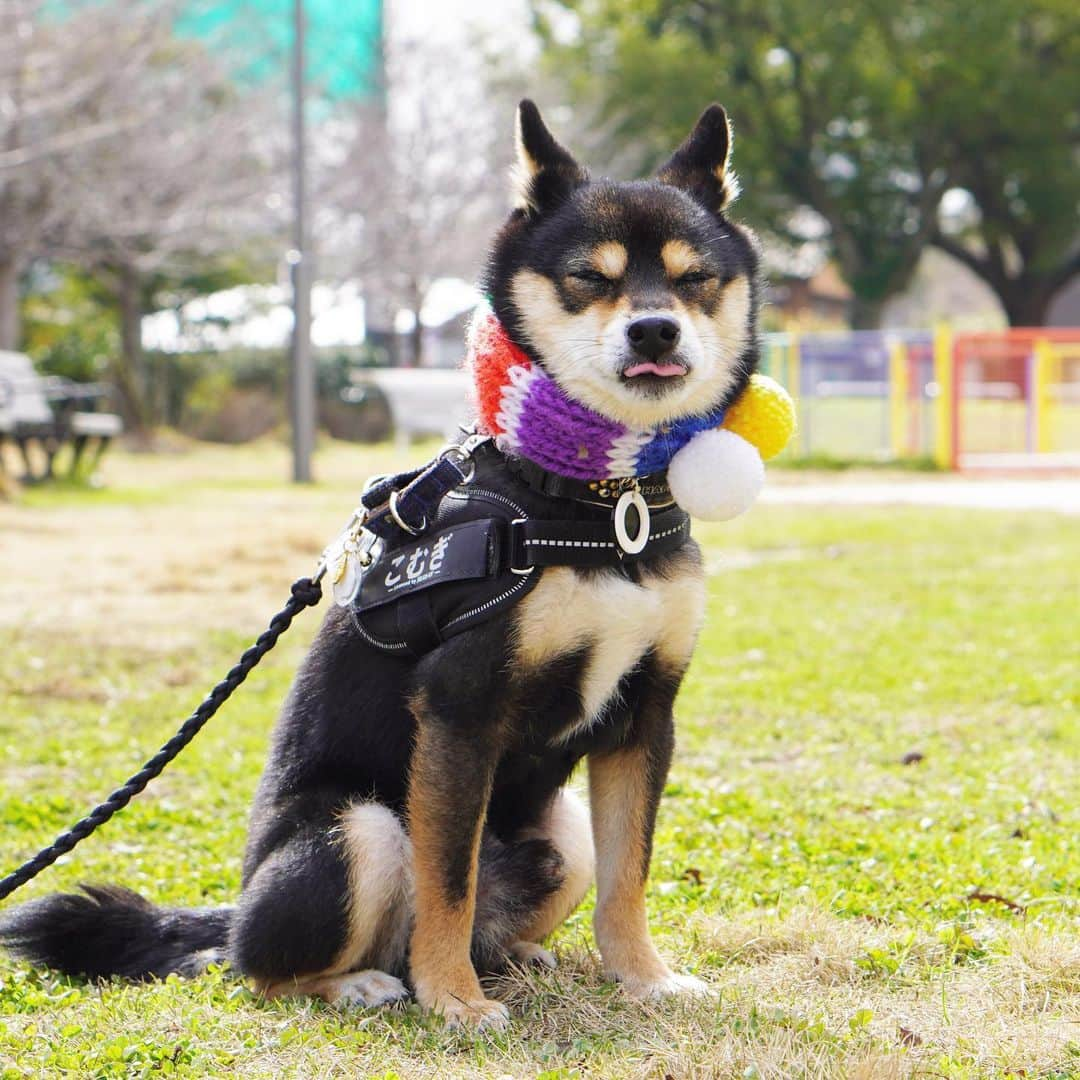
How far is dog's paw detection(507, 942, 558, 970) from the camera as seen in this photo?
3.36m

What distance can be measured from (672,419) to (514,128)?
711 millimetres

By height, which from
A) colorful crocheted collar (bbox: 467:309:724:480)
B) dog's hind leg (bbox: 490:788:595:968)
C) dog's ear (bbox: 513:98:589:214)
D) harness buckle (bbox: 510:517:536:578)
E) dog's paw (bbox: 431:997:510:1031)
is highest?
dog's ear (bbox: 513:98:589:214)

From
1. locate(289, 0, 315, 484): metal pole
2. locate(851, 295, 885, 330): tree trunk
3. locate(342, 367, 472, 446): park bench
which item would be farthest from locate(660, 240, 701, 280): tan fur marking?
locate(851, 295, 885, 330): tree trunk

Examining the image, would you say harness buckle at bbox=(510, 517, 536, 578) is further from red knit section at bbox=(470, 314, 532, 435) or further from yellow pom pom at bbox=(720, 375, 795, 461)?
yellow pom pom at bbox=(720, 375, 795, 461)

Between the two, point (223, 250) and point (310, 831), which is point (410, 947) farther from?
point (223, 250)

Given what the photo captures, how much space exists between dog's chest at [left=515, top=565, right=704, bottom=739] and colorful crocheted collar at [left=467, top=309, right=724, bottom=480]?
23 centimetres

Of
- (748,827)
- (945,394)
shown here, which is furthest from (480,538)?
(945,394)

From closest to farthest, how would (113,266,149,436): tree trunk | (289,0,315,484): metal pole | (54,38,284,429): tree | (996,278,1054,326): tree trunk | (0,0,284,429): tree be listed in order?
(0,0,284,429): tree
(289,0,315,484): metal pole
(54,38,284,429): tree
(113,266,149,436): tree trunk
(996,278,1054,326): tree trunk

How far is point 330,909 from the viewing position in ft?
9.93

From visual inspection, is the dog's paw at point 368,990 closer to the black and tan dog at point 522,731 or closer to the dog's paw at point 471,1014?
the black and tan dog at point 522,731

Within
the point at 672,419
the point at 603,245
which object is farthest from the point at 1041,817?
the point at 603,245

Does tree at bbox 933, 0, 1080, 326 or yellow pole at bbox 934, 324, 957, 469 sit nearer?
yellow pole at bbox 934, 324, 957, 469

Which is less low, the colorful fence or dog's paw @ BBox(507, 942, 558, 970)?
the colorful fence

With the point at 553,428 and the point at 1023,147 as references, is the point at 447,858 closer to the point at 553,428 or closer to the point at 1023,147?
the point at 553,428
